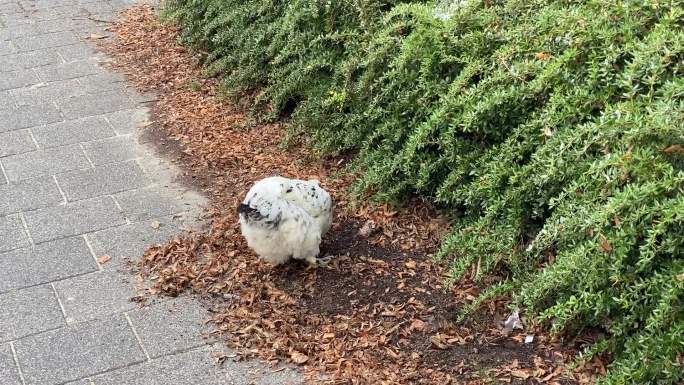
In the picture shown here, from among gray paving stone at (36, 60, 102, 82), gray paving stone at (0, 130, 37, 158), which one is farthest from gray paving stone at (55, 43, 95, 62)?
gray paving stone at (0, 130, 37, 158)

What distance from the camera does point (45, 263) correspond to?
13.8 ft

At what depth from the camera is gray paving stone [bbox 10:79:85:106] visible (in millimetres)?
6355

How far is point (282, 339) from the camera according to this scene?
354 centimetres

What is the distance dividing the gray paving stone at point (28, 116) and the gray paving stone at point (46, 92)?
12 centimetres

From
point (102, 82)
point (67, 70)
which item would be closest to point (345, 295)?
point (102, 82)

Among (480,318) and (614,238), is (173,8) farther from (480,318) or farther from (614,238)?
(614,238)

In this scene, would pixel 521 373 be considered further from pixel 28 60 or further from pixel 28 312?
pixel 28 60

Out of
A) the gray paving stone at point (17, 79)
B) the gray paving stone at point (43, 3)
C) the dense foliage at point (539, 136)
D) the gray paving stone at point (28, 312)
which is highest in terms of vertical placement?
the dense foliage at point (539, 136)

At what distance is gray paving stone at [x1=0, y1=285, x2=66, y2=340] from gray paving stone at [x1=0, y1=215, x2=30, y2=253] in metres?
0.47

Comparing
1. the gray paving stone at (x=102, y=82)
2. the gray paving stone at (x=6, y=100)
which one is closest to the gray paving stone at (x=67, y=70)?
the gray paving stone at (x=102, y=82)

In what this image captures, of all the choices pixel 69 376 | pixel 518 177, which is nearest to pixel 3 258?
pixel 69 376

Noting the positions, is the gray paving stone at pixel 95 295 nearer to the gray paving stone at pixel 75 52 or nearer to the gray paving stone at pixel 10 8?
the gray paving stone at pixel 75 52

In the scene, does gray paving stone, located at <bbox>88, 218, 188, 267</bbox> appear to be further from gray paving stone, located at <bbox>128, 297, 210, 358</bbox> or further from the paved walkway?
gray paving stone, located at <bbox>128, 297, 210, 358</bbox>

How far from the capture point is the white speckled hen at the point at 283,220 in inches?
152
